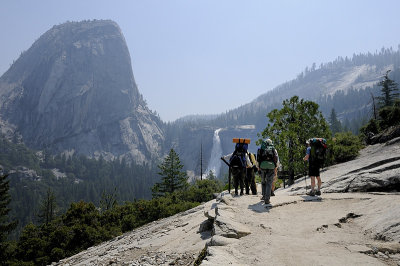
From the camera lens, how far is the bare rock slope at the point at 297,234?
520cm

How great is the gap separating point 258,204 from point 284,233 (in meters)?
2.72

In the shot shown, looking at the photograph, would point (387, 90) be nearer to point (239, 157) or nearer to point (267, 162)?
point (239, 157)

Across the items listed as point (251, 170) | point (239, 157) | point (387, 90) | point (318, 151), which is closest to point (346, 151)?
point (318, 151)

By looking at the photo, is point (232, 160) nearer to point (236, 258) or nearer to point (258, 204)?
point (258, 204)

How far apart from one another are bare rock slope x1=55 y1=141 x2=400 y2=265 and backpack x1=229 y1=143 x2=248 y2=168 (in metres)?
1.30

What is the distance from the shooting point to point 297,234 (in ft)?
22.2

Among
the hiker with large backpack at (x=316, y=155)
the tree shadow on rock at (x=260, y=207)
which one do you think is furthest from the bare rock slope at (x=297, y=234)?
the hiker with large backpack at (x=316, y=155)

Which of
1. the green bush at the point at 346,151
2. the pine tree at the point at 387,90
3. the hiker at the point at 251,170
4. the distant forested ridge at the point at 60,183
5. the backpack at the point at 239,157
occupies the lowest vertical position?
the distant forested ridge at the point at 60,183

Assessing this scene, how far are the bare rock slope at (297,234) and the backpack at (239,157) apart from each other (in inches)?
51.3

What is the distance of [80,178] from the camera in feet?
637

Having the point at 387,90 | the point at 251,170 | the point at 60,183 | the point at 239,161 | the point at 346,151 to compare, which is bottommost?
the point at 60,183

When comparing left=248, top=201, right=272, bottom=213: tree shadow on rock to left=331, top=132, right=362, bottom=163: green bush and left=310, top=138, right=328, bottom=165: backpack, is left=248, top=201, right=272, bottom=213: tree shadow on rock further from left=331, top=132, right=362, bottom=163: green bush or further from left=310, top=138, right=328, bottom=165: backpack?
left=331, top=132, right=362, bottom=163: green bush

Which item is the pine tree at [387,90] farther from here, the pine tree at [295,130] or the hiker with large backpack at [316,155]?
the hiker with large backpack at [316,155]

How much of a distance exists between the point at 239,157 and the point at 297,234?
4.47m
